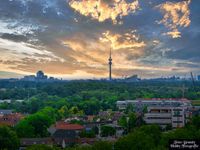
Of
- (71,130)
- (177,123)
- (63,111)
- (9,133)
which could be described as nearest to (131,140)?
(9,133)

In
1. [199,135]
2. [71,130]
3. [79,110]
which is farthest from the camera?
[79,110]

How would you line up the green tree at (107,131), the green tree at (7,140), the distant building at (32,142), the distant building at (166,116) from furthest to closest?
the distant building at (166,116) < the green tree at (107,131) < the distant building at (32,142) < the green tree at (7,140)

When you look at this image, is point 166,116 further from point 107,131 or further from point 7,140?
point 7,140

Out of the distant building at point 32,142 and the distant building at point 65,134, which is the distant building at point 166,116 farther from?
the distant building at point 32,142

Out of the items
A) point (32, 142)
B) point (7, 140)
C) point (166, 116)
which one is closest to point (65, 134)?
point (32, 142)

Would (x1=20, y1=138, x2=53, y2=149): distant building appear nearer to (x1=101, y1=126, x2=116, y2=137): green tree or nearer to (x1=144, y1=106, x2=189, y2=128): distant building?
(x1=101, y1=126, x2=116, y2=137): green tree

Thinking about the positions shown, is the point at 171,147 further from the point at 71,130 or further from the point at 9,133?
the point at 71,130

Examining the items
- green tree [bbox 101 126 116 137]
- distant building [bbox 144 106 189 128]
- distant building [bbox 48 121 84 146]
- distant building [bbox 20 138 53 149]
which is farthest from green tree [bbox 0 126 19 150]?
distant building [bbox 144 106 189 128]

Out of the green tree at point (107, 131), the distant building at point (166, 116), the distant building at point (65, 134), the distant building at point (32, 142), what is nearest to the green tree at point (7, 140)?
the distant building at point (32, 142)

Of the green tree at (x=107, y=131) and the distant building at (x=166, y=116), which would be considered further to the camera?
the distant building at (x=166, y=116)
